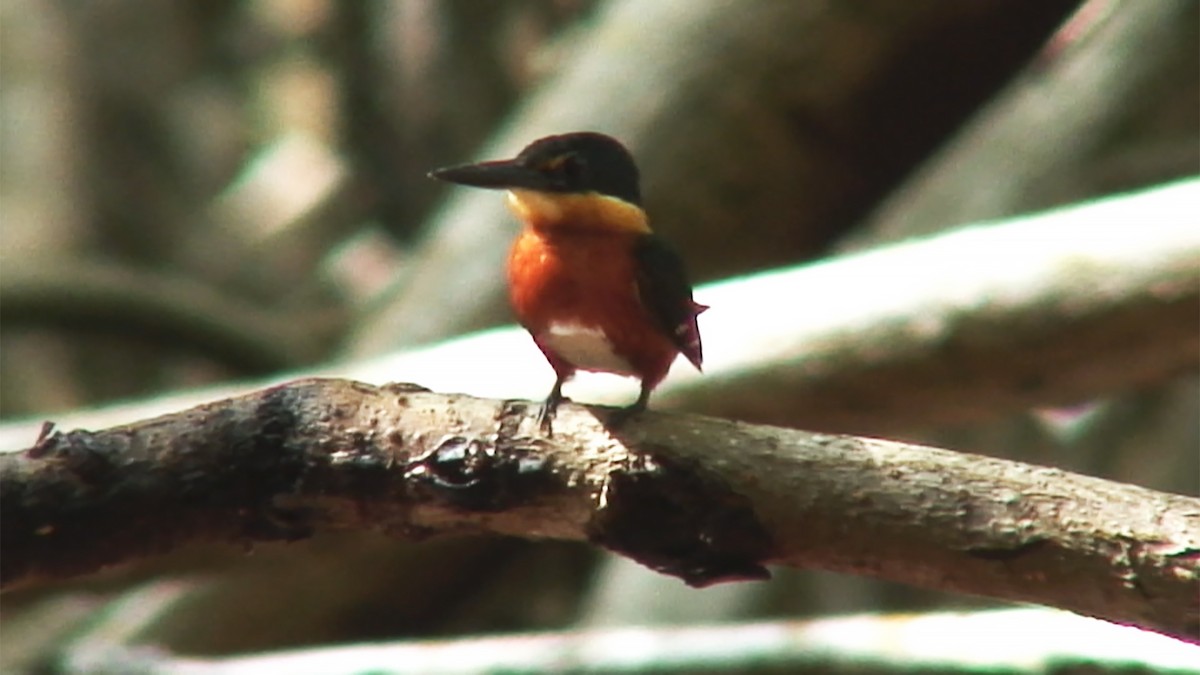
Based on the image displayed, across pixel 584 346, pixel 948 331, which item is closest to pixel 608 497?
pixel 584 346

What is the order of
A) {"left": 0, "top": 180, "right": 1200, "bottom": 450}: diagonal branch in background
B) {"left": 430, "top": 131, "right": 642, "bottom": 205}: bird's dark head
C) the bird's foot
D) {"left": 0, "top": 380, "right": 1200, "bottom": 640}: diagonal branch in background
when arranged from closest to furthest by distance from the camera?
{"left": 0, "top": 380, "right": 1200, "bottom": 640}: diagonal branch in background < the bird's foot < {"left": 430, "top": 131, "right": 642, "bottom": 205}: bird's dark head < {"left": 0, "top": 180, "right": 1200, "bottom": 450}: diagonal branch in background

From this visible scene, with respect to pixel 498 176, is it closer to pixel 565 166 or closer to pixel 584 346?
pixel 565 166

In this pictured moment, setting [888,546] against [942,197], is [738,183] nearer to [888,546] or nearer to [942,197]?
[942,197]

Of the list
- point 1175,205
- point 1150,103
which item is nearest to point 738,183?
point 1150,103

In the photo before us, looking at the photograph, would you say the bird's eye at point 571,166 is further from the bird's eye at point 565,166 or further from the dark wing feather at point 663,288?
the dark wing feather at point 663,288

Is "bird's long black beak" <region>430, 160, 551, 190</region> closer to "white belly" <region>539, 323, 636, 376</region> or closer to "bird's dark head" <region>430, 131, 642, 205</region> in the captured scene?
"bird's dark head" <region>430, 131, 642, 205</region>

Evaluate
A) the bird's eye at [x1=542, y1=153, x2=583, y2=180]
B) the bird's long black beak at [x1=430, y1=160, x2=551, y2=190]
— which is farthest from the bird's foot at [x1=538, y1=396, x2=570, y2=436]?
the bird's eye at [x1=542, y1=153, x2=583, y2=180]

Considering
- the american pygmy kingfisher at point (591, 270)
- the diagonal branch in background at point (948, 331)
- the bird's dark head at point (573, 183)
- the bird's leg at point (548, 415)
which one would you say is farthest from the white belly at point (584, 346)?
the diagonal branch in background at point (948, 331)
